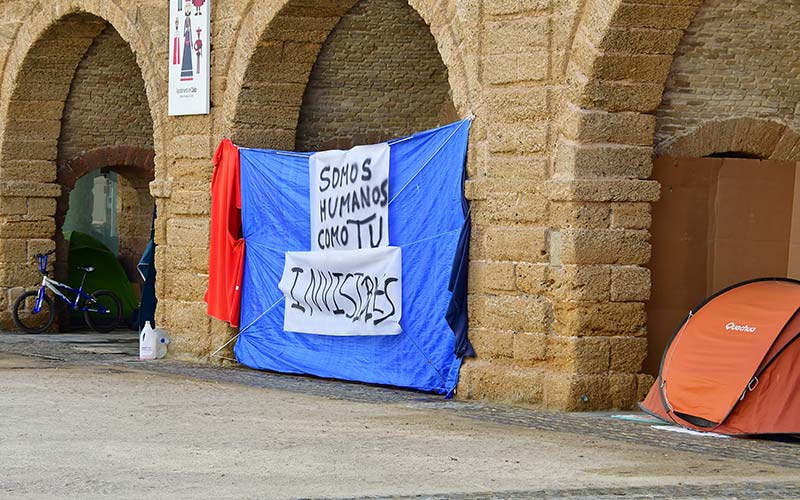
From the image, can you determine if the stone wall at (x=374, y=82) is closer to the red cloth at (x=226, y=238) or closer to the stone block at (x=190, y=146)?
the red cloth at (x=226, y=238)

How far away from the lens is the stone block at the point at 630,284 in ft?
36.2

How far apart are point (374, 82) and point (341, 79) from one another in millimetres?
367

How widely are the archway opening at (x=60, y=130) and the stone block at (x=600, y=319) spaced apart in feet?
27.2

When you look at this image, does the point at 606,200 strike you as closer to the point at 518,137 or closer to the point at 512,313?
the point at 518,137

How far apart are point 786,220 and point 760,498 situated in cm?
443

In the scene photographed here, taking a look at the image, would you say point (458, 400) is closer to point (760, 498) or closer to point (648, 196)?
→ point (648, 196)

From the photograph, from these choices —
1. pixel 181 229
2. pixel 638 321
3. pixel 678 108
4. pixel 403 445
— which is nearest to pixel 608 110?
pixel 678 108

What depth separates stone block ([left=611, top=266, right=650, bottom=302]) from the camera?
36.2ft

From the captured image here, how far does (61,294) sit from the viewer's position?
719 inches

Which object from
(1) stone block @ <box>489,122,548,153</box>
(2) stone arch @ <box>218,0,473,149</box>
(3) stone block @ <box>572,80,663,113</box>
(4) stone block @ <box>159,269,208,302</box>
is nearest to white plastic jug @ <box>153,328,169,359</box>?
(4) stone block @ <box>159,269,208,302</box>

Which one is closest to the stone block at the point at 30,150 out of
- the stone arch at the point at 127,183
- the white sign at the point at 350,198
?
the stone arch at the point at 127,183

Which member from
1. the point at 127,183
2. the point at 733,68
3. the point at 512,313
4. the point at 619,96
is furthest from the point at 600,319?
the point at 127,183

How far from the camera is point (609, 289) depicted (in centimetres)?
1102

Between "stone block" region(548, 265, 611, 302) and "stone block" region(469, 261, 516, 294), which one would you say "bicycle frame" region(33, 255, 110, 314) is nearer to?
"stone block" region(469, 261, 516, 294)
